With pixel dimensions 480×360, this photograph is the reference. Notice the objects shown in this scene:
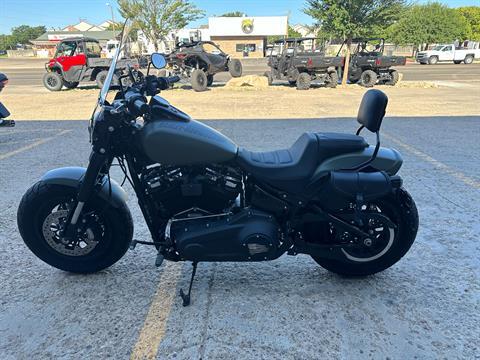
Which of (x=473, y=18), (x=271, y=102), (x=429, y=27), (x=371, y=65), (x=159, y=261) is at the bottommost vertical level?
(x=271, y=102)

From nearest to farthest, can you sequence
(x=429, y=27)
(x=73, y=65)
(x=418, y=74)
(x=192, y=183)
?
(x=192, y=183) → (x=73, y=65) → (x=418, y=74) → (x=429, y=27)

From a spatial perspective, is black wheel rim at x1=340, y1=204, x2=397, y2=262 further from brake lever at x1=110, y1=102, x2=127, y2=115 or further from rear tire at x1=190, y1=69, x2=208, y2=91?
rear tire at x1=190, y1=69, x2=208, y2=91

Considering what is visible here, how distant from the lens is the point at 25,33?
112688 mm

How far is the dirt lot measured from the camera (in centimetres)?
983

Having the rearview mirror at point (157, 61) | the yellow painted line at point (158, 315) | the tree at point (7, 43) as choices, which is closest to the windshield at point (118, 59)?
the rearview mirror at point (157, 61)

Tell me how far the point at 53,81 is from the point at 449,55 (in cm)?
3094

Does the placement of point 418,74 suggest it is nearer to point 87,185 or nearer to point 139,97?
point 139,97

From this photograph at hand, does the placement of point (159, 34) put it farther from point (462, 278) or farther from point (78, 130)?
point (462, 278)

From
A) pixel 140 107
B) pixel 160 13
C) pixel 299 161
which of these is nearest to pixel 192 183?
pixel 140 107

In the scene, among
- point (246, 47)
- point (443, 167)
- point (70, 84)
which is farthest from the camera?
point (246, 47)

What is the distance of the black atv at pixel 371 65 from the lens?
651 inches

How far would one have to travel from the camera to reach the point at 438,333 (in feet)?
7.66

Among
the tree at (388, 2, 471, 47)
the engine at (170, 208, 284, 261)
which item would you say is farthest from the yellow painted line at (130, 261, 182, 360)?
the tree at (388, 2, 471, 47)

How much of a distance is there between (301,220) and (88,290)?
1.59 meters
